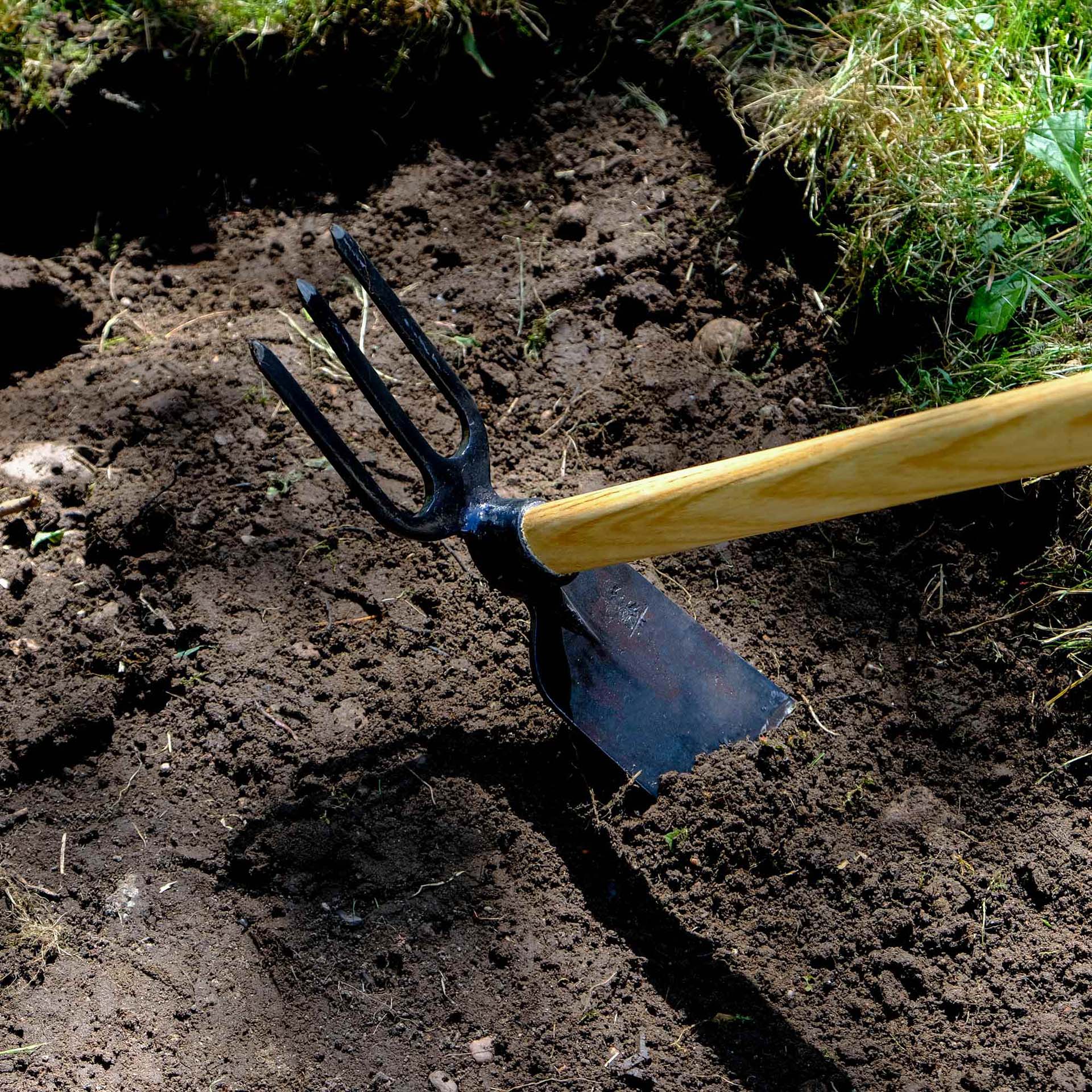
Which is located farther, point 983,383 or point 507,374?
point 507,374

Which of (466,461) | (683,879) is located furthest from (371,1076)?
(466,461)

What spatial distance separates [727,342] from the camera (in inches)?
92.8

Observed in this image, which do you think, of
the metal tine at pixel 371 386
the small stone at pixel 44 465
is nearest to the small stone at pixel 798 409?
the metal tine at pixel 371 386

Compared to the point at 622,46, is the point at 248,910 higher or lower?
lower

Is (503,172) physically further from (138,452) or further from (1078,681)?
(1078,681)

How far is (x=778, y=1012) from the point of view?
5.45 feet

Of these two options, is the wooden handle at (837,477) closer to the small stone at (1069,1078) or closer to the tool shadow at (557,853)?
the tool shadow at (557,853)

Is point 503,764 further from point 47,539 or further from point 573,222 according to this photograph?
point 573,222

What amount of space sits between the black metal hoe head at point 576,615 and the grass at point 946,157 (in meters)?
0.73

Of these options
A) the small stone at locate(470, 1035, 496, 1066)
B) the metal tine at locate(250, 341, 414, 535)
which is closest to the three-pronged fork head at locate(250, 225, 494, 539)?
the metal tine at locate(250, 341, 414, 535)

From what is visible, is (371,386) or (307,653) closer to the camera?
(371,386)

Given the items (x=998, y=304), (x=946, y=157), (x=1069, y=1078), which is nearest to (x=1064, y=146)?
(x=946, y=157)

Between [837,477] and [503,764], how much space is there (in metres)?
0.85

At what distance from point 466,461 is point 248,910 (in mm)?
843
